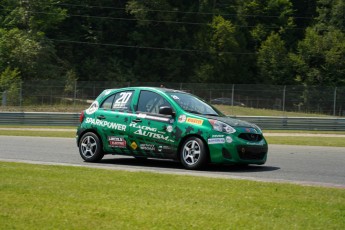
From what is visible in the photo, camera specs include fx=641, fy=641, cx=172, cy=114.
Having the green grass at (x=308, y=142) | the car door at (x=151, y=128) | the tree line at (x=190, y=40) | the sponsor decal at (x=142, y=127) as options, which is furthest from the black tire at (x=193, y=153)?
the tree line at (x=190, y=40)

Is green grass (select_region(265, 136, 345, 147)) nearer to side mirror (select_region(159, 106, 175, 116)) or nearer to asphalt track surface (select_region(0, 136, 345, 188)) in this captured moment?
asphalt track surface (select_region(0, 136, 345, 188))

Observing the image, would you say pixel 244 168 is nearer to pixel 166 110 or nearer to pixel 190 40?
pixel 166 110

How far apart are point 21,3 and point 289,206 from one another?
54698 millimetres

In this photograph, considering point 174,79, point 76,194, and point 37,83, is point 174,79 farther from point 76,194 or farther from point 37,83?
point 76,194

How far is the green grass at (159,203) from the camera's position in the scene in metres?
6.34

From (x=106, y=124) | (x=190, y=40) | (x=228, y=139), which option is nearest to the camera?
(x=228, y=139)

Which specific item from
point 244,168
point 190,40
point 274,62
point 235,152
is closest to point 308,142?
point 244,168

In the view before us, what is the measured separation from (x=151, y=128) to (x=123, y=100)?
3.53 ft

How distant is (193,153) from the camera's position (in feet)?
38.1

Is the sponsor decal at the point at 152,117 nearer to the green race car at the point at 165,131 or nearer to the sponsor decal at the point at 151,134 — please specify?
the green race car at the point at 165,131

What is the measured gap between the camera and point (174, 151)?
11875 millimetres

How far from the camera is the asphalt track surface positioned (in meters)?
10.7

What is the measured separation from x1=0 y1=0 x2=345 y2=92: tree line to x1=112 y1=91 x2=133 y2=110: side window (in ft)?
154

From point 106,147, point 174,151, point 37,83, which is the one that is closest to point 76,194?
point 174,151
